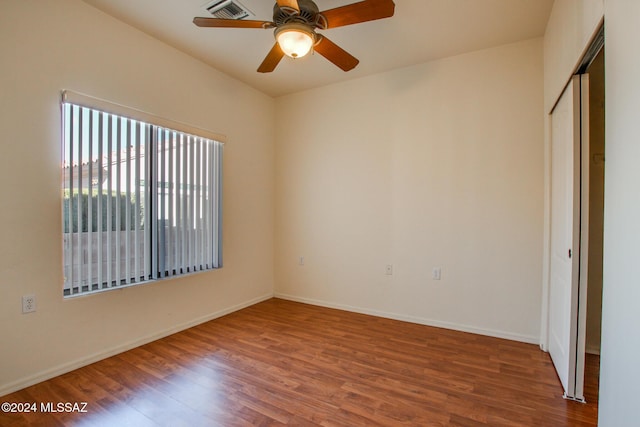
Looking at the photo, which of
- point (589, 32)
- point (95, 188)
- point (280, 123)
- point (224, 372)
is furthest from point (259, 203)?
point (589, 32)

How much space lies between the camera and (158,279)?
282 centimetres

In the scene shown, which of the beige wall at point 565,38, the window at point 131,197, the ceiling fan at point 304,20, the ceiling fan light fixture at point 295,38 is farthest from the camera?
the window at point 131,197

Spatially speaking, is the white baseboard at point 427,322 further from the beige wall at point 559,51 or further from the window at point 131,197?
the window at point 131,197

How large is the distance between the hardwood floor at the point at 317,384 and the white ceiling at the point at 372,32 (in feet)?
9.28

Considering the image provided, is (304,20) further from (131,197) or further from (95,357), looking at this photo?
(95,357)

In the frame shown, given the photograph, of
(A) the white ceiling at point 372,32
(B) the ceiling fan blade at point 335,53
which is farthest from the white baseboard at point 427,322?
(A) the white ceiling at point 372,32

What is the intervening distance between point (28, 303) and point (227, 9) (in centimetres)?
261

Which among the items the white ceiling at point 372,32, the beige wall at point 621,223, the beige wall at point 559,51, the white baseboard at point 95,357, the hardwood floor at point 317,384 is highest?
the white ceiling at point 372,32

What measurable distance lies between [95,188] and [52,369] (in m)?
1.36

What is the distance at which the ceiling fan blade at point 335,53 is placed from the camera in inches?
82.9

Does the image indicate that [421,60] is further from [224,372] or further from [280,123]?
[224,372]

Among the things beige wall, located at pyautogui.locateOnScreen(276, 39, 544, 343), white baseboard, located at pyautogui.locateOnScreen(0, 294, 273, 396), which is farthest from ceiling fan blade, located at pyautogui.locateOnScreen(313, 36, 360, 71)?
white baseboard, located at pyautogui.locateOnScreen(0, 294, 273, 396)

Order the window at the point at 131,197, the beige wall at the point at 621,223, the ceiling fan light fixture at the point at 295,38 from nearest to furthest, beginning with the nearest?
the beige wall at the point at 621,223 < the ceiling fan light fixture at the point at 295,38 < the window at the point at 131,197

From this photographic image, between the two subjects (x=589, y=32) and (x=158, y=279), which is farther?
(x=158, y=279)
